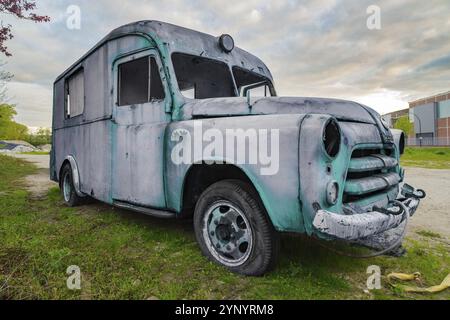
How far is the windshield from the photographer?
3479 mm

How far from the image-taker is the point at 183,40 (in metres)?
3.59

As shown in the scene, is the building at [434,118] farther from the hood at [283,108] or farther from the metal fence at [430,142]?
the hood at [283,108]

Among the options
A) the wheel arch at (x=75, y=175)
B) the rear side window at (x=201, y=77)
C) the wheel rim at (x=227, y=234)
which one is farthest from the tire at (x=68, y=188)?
the wheel rim at (x=227, y=234)

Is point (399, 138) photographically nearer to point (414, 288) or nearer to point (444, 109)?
point (414, 288)

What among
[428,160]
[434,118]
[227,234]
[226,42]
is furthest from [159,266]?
[434,118]

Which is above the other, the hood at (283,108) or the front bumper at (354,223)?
the hood at (283,108)

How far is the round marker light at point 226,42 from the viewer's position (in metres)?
3.89

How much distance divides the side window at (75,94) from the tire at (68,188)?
3.37ft

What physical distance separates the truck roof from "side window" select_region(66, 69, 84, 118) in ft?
3.91

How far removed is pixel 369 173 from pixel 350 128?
1.80 ft

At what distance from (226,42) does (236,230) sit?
8.00 feet
